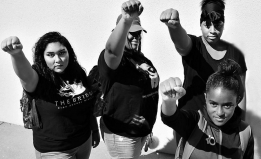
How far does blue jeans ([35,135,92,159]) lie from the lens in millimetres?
2098

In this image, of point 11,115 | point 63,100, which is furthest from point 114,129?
point 11,115

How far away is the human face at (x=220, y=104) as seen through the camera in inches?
59.2

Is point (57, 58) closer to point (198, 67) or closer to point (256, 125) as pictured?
point (198, 67)

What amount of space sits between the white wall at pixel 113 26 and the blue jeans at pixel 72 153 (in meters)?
1.23

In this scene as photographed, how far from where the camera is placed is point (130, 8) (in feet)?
5.33

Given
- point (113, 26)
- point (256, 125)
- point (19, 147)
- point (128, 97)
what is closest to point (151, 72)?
point (128, 97)

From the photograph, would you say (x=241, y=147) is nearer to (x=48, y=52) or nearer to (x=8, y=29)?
(x=48, y=52)

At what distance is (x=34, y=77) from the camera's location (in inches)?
75.0

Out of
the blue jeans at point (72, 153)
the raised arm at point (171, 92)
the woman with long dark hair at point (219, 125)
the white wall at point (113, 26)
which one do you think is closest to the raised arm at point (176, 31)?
the woman with long dark hair at point (219, 125)

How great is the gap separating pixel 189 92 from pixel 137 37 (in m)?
0.56

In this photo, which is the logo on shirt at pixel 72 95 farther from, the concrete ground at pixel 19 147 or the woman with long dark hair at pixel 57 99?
the concrete ground at pixel 19 147

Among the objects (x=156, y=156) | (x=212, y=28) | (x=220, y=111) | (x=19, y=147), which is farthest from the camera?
(x=19, y=147)

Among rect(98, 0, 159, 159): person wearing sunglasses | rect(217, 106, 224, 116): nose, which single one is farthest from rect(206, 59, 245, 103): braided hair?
rect(98, 0, 159, 159): person wearing sunglasses

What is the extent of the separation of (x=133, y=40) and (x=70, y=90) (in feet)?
1.91
